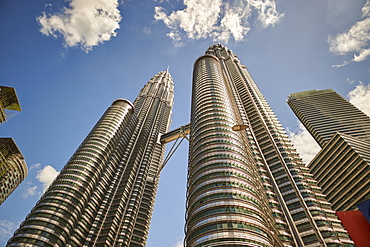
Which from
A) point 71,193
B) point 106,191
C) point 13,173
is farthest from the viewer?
point 13,173

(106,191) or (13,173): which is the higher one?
(13,173)

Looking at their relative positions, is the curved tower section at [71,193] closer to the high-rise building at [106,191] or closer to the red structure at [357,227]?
the high-rise building at [106,191]

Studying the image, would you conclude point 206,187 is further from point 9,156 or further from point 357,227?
point 9,156

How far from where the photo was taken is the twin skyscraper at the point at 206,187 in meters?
51.0

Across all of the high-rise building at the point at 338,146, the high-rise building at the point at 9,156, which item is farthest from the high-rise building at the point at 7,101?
the high-rise building at the point at 338,146

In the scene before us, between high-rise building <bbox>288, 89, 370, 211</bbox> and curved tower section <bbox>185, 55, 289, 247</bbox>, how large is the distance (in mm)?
53315

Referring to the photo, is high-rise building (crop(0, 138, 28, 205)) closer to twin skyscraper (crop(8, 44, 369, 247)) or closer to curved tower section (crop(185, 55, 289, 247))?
twin skyscraper (crop(8, 44, 369, 247))

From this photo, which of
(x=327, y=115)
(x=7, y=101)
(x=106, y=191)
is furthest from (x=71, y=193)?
(x=327, y=115)

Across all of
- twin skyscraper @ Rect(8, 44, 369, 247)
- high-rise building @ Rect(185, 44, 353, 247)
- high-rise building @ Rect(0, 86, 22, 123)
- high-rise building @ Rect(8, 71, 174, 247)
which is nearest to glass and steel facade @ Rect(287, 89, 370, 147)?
twin skyscraper @ Rect(8, 44, 369, 247)

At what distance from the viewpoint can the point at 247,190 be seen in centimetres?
5506

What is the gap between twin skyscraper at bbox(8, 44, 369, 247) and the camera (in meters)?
51.0

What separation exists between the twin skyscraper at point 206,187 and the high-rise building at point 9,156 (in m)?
17.1

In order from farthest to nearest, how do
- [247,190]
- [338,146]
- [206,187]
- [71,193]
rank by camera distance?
[338,146] → [71,193] → [206,187] → [247,190]

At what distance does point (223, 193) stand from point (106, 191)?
58240mm
